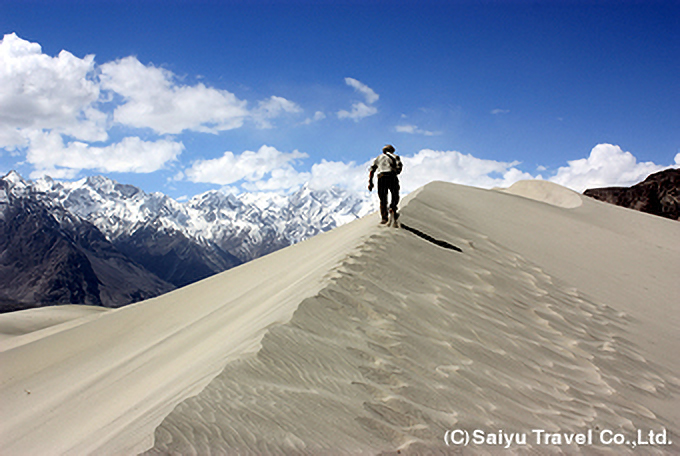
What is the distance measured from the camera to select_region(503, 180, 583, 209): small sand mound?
19.6 meters

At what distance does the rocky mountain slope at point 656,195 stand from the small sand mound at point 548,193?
14561mm

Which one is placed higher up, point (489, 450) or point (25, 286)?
point (489, 450)

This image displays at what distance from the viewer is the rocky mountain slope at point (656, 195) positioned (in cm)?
3234

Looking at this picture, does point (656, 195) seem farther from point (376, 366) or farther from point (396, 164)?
point (376, 366)

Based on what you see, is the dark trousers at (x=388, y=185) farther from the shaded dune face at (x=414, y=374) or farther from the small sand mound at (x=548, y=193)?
the small sand mound at (x=548, y=193)

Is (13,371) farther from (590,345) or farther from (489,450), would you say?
(590,345)

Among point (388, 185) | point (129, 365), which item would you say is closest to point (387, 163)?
point (388, 185)

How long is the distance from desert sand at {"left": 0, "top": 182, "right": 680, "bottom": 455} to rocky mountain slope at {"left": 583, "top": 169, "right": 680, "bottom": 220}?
28.3 m

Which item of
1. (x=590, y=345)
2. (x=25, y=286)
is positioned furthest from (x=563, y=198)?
(x=25, y=286)

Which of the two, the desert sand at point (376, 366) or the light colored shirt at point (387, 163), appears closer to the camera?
the desert sand at point (376, 366)

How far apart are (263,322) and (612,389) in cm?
353

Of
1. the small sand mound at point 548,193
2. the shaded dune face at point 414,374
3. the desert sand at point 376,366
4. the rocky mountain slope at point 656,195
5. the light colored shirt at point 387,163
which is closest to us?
the shaded dune face at point 414,374

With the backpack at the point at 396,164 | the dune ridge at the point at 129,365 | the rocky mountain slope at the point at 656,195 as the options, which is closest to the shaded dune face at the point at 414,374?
the dune ridge at the point at 129,365

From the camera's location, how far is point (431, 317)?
16.1ft
